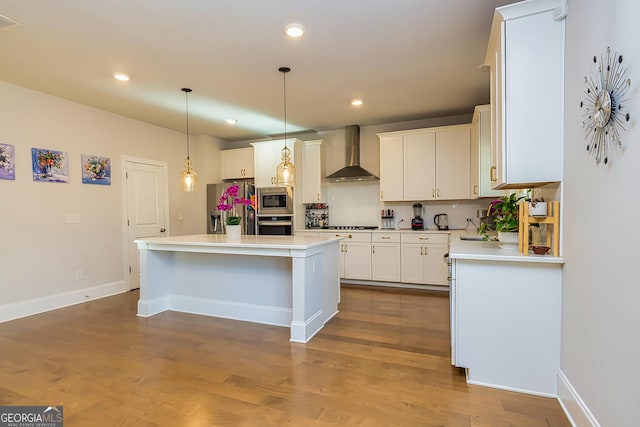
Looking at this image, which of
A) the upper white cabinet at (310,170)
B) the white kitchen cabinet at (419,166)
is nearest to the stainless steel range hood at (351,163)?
the upper white cabinet at (310,170)

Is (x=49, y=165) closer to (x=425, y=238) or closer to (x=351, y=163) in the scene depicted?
(x=351, y=163)

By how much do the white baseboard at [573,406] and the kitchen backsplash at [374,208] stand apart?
3.27m

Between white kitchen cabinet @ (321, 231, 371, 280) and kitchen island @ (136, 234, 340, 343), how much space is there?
1300 millimetres

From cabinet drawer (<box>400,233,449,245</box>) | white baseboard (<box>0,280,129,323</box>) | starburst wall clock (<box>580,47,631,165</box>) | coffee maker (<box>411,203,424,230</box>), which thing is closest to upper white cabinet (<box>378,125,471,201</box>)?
coffee maker (<box>411,203,424,230</box>)

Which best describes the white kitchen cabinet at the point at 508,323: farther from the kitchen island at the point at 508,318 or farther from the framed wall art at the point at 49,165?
the framed wall art at the point at 49,165

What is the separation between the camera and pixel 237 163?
609cm

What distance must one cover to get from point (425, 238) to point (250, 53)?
10.6 feet

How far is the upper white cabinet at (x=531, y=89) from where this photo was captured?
1902mm

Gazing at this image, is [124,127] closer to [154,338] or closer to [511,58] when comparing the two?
[154,338]

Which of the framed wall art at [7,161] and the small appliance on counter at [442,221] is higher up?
the framed wall art at [7,161]

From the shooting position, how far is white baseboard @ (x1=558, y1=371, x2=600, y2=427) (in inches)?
61.2

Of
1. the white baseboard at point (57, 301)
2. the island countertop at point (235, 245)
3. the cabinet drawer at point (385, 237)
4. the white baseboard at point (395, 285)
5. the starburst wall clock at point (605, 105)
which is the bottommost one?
the white baseboard at point (395, 285)

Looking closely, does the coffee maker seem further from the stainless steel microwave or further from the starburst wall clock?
the starburst wall clock
